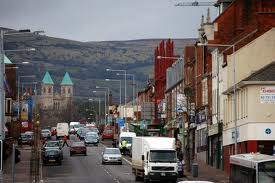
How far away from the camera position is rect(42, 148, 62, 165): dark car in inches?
3423

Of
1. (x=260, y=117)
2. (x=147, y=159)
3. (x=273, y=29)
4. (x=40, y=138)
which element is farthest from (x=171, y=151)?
(x=40, y=138)

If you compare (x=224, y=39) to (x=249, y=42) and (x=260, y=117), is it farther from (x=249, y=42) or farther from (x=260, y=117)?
(x=260, y=117)

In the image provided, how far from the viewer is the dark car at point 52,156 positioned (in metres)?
86.9

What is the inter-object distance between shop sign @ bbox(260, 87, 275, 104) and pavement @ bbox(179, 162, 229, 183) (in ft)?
20.9

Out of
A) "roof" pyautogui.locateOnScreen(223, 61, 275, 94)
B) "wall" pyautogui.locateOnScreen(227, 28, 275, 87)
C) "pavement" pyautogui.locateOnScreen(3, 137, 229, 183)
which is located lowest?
"pavement" pyautogui.locateOnScreen(3, 137, 229, 183)

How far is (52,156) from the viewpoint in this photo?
285 ft

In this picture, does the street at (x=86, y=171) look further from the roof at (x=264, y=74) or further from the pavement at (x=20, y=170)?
the roof at (x=264, y=74)

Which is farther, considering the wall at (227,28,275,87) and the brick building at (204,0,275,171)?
the brick building at (204,0,275,171)

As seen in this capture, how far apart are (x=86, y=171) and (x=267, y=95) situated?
17339 millimetres

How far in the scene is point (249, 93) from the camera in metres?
68.8

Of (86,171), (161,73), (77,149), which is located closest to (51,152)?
(86,171)

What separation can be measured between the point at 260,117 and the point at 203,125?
21.1 meters

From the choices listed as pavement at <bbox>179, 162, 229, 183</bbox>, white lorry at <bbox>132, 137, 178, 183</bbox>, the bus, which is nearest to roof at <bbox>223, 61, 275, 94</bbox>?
pavement at <bbox>179, 162, 229, 183</bbox>

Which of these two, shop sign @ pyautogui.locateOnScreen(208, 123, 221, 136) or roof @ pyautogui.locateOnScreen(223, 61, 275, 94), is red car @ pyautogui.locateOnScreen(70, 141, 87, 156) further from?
roof @ pyautogui.locateOnScreen(223, 61, 275, 94)
